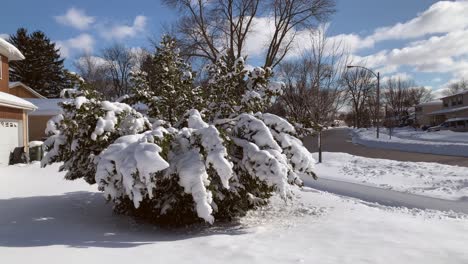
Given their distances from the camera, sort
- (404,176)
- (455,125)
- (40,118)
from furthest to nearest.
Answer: (455,125) < (40,118) < (404,176)

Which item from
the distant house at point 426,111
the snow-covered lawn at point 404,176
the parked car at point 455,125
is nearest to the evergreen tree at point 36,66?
the snow-covered lawn at point 404,176

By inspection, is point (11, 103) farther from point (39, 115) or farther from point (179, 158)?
point (39, 115)

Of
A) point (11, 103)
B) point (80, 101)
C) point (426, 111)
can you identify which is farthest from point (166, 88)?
point (426, 111)

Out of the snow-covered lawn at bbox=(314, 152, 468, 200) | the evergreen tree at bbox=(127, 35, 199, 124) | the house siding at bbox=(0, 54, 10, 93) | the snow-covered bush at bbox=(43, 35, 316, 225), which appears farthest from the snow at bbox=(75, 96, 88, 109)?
the house siding at bbox=(0, 54, 10, 93)

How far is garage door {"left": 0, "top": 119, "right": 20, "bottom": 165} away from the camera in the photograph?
46.0ft

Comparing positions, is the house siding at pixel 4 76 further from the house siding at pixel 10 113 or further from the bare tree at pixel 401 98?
the bare tree at pixel 401 98

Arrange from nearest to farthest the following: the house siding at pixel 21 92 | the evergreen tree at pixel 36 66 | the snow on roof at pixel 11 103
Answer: the snow on roof at pixel 11 103
the house siding at pixel 21 92
the evergreen tree at pixel 36 66

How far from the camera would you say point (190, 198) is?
5.45 meters

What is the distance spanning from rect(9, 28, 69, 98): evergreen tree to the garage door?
29836 millimetres

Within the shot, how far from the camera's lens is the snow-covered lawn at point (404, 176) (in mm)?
8477

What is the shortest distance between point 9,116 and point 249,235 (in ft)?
44.3

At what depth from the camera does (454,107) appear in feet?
171

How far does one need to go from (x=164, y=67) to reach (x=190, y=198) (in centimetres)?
300

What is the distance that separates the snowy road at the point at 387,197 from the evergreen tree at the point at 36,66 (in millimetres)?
40689
